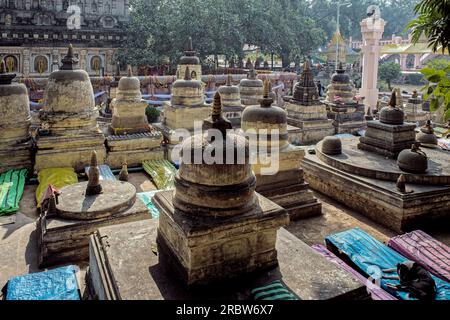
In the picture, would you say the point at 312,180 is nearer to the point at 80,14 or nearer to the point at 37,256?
the point at 37,256

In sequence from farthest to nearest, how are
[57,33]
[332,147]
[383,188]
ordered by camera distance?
[57,33], [332,147], [383,188]

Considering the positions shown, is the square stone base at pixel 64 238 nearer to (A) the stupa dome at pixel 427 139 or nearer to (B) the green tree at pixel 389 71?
(A) the stupa dome at pixel 427 139

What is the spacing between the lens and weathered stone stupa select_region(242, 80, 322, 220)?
10.2 metres

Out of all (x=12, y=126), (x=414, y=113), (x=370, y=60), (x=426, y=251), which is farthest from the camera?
(x=370, y=60)

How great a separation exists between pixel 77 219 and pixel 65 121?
582 centimetres

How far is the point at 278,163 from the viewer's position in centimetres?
1026

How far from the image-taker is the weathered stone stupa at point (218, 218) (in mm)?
5355

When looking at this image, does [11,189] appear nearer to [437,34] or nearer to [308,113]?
[437,34]

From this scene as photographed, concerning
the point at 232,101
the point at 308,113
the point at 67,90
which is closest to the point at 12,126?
the point at 67,90

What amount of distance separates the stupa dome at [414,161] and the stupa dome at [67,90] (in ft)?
33.4

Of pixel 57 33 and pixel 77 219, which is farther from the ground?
pixel 57 33

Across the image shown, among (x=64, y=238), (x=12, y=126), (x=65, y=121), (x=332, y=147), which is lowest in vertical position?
(x=64, y=238)

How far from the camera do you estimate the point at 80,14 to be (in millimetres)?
33625

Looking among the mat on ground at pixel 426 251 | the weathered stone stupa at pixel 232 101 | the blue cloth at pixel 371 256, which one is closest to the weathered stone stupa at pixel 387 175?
the mat on ground at pixel 426 251
